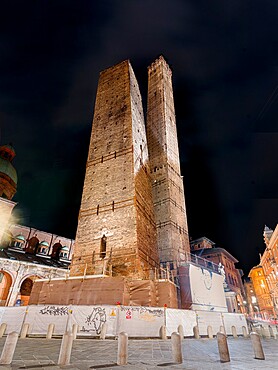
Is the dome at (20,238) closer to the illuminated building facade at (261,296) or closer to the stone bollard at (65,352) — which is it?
the stone bollard at (65,352)

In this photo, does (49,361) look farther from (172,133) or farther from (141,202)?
(172,133)

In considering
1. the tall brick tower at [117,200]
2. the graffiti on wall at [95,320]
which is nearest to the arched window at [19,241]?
the tall brick tower at [117,200]

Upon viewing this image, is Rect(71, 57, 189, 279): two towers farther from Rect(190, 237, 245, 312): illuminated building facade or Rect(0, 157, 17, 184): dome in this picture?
Rect(190, 237, 245, 312): illuminated building facade

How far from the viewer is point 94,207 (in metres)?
14.2

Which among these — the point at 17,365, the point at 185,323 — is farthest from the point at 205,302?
the point at 17,365

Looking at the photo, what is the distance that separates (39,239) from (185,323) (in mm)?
28962

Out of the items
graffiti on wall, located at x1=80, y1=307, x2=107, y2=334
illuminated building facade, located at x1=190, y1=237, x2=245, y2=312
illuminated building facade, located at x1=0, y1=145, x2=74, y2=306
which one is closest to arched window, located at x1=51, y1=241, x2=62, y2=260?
illuminated building facade, located at x1=0, y1=145, x2=74, y2=306

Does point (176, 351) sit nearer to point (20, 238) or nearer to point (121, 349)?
point (121, 349)

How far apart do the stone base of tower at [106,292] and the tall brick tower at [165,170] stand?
696 centimetres

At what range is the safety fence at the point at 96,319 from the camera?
7402mm

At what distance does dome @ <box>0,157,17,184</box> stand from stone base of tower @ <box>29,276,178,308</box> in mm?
22156

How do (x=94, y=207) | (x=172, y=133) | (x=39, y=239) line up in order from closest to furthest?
1. (x=94, y=207)
2. (x=172, y=133)
3. (x=39, y=239)

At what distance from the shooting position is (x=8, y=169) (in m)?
28.4

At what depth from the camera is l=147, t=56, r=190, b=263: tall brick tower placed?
18062 mm
